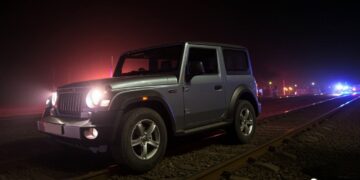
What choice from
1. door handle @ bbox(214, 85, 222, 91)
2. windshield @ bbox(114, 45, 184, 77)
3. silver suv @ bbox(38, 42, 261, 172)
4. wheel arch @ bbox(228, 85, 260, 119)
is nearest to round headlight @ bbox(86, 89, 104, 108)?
silver suv @ bbox(38, 42, 261, 172)

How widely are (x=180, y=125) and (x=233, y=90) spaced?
1792 millimetres

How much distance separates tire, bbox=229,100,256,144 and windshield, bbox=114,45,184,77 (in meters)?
1.82

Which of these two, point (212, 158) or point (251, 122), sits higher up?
point (251, 122)

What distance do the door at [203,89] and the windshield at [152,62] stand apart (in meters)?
0.24

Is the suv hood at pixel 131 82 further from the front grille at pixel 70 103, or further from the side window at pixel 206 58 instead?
the side window at pixel 206 58

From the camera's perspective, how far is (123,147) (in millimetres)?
4531

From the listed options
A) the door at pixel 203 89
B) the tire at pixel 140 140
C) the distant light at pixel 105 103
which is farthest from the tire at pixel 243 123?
the distant light at pixel 105 103

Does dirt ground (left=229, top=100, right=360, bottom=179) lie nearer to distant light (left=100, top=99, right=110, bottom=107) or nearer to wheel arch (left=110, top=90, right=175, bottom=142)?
wheel arch (left=110, top=90, right=175, bottom=142)

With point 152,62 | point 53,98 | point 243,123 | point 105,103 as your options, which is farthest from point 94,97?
point 243,123

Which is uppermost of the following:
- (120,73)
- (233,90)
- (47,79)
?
(47,79)

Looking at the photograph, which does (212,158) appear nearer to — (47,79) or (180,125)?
(180,125)

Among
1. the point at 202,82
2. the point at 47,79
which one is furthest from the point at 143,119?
the point at 47,79

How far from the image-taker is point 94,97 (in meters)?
4.61

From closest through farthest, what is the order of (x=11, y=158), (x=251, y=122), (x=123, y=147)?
(x=123, y=147)
(x=11, y=158)
(x=251, y=122)
